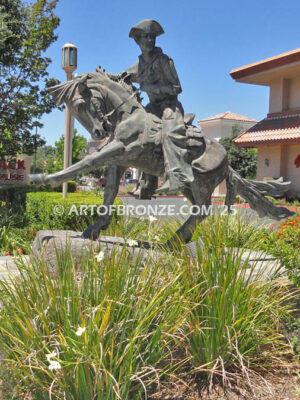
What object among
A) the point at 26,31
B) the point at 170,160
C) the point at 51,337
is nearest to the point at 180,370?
the point at 51,337

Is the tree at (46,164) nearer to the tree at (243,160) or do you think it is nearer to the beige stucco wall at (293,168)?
the tree at (243,160)

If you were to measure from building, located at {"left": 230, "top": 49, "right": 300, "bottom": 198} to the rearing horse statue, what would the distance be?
42.8 ft

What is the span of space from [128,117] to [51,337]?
9.92 feet

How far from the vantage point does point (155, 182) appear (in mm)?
5504

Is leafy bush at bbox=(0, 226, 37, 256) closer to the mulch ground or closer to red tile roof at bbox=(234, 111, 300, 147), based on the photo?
the mulch ground

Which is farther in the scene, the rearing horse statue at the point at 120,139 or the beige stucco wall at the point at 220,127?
the beige stucco wall at the point at 220,127

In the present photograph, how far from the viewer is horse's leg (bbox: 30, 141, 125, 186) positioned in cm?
460

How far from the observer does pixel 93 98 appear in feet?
15.6

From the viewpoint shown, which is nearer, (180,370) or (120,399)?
(120,399)

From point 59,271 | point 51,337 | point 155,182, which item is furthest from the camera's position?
point 155,182

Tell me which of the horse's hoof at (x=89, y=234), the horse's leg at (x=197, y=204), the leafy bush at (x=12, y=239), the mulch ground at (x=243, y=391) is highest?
the horse's leg at (x=197, y=204)

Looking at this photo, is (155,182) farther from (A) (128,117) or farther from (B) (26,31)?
(B) (26,31)

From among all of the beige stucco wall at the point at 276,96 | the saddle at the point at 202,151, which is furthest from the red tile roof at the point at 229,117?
the saddle at the point at 202,151

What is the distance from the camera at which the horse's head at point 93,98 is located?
4754mm
